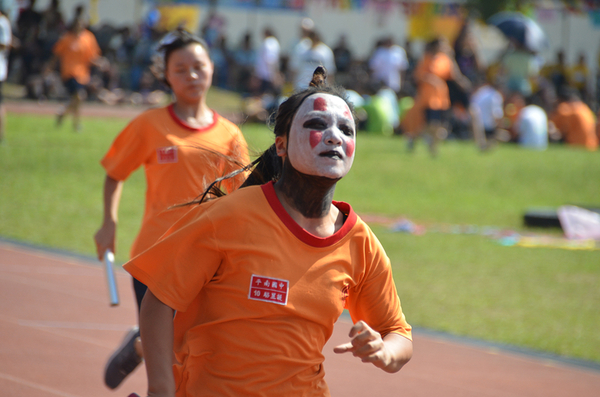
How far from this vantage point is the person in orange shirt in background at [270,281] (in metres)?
2.02

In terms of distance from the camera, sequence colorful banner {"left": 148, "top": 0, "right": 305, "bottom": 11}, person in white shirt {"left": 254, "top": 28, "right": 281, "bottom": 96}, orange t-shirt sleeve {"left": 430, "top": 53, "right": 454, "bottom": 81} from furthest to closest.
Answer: colorful banner {"left": 148, "top": 0, "right": 305, "bottom": 11}, person in white shirt {"left": 254, "top": 28, "right": 281, "bottom": 96}, orange t-shirt sleeve {"left": 430, "top": 53, "right": 454, "bottom": 81}

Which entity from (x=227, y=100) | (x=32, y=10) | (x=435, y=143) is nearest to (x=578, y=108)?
(x=435, y=143)

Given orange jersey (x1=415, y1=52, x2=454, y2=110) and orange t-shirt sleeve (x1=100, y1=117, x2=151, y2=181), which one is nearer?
orange t-shirt sleeve (x1=100, y1=117, x2=151, y2=181)

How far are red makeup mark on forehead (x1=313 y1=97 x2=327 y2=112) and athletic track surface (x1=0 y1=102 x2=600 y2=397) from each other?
8.20 feet

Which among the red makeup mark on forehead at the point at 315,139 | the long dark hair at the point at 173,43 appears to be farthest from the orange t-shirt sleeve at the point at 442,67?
the red makeup mark on forehead at the point at 315,139

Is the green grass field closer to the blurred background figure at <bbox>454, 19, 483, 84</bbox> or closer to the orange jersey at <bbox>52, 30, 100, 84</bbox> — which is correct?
the orange jersey at <bbox>52, 30, 100, 84</bbox>

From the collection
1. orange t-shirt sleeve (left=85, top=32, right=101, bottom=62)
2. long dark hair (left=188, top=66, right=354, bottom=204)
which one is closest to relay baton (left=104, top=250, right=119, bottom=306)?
long dark hair (left=188, top=66, right=354, bottom=204)

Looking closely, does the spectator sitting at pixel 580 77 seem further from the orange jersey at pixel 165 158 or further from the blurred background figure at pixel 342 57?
the orange jersey at pixel 165 158

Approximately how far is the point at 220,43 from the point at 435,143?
894 cm

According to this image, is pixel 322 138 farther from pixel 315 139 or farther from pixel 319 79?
pixel 319 79

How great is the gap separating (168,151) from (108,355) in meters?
1.66

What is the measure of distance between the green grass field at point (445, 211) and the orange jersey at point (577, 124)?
1979 mm

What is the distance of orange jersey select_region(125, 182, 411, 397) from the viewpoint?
2.03 metres

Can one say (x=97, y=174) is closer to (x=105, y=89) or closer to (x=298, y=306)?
(x=105, y=89)
